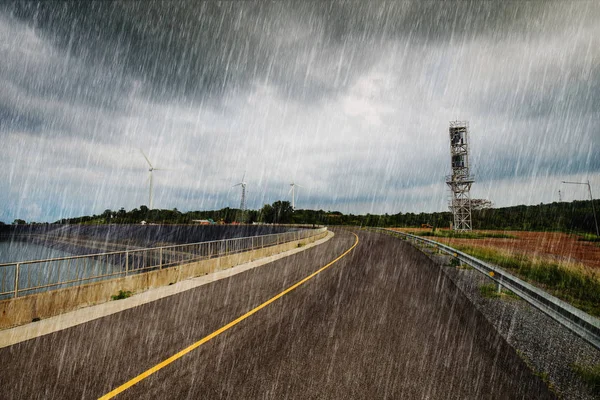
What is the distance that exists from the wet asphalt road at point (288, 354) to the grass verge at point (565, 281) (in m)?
2.94

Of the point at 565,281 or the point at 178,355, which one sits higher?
the point at 565,281

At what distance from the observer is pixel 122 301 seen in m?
8.42

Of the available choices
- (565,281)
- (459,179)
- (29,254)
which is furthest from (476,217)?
(29,254)

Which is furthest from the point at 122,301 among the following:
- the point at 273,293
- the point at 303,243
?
the point at 303,243

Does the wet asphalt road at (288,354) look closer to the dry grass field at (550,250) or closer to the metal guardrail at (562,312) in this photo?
the metal guardrail at (562,312)

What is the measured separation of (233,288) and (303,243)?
18473mm

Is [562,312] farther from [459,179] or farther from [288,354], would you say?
[459,179]

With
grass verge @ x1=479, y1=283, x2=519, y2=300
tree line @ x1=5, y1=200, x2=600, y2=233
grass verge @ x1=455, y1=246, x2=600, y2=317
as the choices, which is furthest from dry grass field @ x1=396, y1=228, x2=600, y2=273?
tree line @ x1=5, y1=200, x2=600, y2=233

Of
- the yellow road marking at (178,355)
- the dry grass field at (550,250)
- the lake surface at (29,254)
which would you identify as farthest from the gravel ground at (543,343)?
the lake surface at (29,254)

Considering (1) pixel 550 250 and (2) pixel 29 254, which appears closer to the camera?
(1) pixel 550 250

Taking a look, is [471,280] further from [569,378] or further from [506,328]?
[569,378]

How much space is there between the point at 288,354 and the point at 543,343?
418 cm

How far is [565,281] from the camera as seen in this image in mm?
10148

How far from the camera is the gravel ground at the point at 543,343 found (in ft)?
12.5
